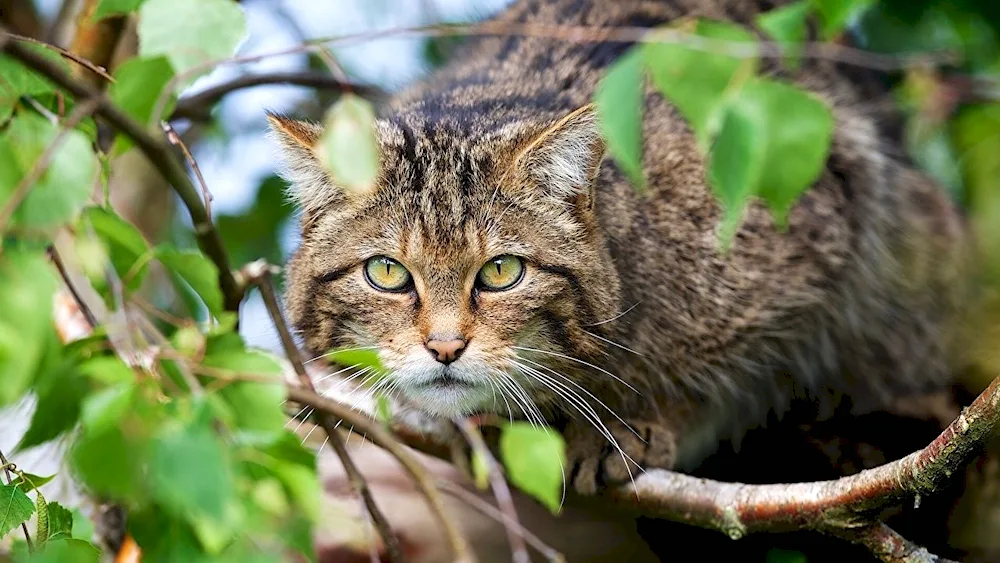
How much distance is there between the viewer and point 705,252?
3.21 meters

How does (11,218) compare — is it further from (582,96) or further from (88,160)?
(582,96)

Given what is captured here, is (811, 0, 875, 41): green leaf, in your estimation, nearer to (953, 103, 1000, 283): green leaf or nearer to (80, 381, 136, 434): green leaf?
(80, 381, 136, 434): green leaf

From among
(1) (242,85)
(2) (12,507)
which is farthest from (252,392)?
(1) (242,85)

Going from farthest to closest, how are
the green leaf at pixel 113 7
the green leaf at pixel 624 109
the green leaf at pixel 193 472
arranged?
the green leaf at pixel 113 7, the green leaf at pixel 624 109, the green leaf at pixel 193 472

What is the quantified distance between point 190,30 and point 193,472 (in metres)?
0.78

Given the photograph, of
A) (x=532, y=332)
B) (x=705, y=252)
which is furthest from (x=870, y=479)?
(x=705, y=252)

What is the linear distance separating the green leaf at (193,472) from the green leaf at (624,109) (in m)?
0.70

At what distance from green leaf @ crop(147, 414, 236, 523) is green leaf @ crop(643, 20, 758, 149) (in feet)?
2.78

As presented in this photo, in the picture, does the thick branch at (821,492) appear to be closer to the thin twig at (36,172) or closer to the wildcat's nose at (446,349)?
the wildcat's nose at (446,349)

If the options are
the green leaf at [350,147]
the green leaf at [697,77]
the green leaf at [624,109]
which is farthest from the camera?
the green leaf at [697,77]

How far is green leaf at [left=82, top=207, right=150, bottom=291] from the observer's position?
5.49 feet

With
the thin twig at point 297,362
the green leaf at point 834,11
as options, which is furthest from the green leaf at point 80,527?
the green leaf at point 834,11

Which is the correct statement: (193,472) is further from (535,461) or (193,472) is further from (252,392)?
(535,461)

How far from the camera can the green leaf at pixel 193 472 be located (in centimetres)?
131
